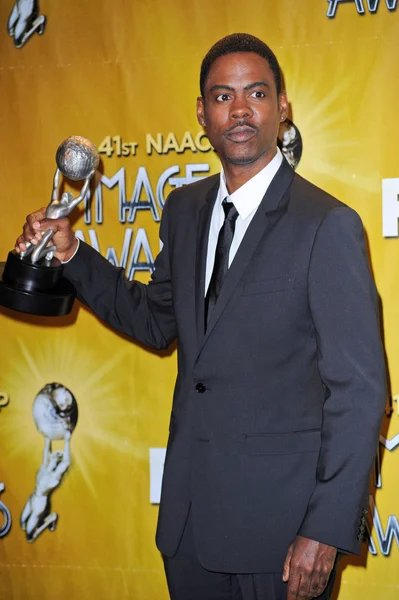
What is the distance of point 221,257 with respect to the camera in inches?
74.1

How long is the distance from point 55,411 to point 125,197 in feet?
2.70

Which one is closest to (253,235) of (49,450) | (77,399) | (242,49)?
(242,49)

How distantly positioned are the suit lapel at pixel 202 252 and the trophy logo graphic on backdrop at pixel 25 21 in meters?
1.21

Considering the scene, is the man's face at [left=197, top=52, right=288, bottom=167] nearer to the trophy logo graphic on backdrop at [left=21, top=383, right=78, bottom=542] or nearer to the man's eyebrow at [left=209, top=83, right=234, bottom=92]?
the man's eyebrow at [left=209, top=83, right=234, bottom=92]

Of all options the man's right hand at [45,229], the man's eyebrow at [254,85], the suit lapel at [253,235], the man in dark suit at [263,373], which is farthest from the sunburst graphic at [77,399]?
the man's eyebrow at [254,85]

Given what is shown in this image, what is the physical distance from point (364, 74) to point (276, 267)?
3.76 ft

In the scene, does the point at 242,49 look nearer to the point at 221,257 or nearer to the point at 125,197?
the point at 221,257

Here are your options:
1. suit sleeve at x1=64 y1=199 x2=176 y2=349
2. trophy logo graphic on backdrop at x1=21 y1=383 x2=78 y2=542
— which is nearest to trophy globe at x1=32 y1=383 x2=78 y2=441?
trophy logo graphic on backdrop at x1=21 y1=383 x2=78 y2=542

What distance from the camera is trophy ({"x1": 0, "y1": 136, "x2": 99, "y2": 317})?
1916 millimetres

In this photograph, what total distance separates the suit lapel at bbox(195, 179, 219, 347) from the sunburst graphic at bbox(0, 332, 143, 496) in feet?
3.13

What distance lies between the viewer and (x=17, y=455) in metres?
2.96

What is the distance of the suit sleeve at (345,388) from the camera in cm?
163

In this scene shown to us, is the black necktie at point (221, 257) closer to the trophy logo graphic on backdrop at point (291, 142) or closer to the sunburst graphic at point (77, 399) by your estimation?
the trophy logo graphic on backdrop at point (291, 142)

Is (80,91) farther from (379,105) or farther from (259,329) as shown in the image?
(259,329)
